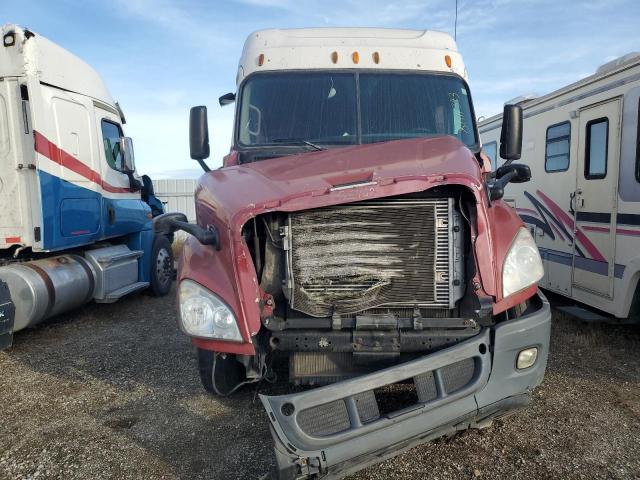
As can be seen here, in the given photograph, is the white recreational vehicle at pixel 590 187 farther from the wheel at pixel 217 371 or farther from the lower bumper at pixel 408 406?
the wheel at pixel 217 371

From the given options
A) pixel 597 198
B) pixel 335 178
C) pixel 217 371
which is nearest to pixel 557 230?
pixel 597 198

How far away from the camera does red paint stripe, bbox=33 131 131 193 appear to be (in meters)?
5.78

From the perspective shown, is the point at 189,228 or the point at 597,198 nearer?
the point at 189,228

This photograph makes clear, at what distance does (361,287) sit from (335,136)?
1.66 m

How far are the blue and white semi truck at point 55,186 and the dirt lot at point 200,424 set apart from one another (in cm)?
93

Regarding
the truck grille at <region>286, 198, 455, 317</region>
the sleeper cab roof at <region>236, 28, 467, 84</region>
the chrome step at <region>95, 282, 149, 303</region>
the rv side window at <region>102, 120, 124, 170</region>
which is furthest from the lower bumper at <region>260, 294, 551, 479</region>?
the rv side window at <region>102, 120, 124, 170</region>

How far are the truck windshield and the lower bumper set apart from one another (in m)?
1.96

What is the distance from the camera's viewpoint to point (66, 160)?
6.20 m

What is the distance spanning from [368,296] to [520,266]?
953mm

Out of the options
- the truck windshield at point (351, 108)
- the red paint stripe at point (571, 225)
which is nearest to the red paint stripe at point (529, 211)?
the red paint stripe at point (571, 225)

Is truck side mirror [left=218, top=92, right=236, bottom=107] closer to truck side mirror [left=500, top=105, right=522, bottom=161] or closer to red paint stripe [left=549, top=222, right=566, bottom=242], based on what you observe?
truck side mirror [left=500, top=105, right=522, bottom=161]

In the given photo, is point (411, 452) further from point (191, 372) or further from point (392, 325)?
point (191, 372)

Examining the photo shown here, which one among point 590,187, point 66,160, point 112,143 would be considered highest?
point 112,143

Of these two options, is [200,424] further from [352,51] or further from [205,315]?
[352,51]
